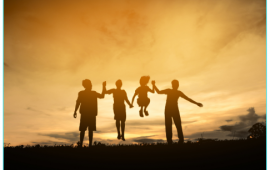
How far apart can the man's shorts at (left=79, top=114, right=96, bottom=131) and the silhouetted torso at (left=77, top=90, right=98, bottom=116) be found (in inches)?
8.3

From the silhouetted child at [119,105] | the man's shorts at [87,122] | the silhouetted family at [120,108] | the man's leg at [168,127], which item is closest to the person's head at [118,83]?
the silhouetted child at [119,105]

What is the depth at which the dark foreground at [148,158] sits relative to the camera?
7.85 metres

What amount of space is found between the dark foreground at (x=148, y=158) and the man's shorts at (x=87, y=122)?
2103 millimetres

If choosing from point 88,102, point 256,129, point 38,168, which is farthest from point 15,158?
point 256,129

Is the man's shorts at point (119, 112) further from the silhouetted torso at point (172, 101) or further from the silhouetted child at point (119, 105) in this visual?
the silhouetted torso at point (172, 101)

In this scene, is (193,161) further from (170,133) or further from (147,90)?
(147,90)

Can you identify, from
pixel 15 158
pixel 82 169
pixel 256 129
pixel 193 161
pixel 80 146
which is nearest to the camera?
pixel 82 169

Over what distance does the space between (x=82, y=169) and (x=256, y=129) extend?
10059 millimetres

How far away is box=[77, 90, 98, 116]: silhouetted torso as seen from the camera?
11898mm

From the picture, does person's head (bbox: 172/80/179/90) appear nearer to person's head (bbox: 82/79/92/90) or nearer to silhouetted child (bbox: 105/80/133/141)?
silhouetted child (bbox: 105/80/133/141)

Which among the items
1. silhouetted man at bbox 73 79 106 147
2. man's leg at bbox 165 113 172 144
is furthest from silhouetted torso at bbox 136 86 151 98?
silhouetted man at bbox 73 79 106 147

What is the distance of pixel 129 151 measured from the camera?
9.66 meters

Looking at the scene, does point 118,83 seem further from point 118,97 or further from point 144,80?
point 144,80

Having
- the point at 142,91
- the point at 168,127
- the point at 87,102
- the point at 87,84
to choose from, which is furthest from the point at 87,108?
the point at 168,127
